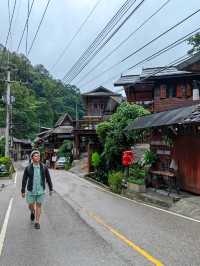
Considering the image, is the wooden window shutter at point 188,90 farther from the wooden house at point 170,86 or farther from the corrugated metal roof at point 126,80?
the corrugated metal roof at point 126,80

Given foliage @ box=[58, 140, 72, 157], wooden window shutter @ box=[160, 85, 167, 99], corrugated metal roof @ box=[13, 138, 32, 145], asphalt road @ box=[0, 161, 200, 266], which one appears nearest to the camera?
asphalt road @ box=[0, 161, 200, 266]

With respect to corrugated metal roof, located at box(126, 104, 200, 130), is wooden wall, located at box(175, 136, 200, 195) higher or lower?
lower

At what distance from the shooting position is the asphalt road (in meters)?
7.73

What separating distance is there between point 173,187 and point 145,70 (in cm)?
1548

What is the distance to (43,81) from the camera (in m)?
65.4

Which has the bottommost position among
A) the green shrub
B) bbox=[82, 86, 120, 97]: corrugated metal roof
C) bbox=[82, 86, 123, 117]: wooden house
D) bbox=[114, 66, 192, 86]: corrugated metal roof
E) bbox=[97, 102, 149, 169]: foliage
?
the green shrub

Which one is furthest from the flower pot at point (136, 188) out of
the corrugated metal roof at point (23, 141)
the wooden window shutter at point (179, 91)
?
the corrugated metal roof at point (23, 141)

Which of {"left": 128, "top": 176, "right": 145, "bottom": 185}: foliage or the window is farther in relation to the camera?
the window

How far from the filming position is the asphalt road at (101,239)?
7.73m

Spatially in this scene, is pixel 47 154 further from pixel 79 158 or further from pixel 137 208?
pixel 137 208

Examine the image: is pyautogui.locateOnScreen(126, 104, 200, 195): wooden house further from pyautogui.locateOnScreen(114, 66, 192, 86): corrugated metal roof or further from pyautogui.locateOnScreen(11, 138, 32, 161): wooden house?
pyautogui.locateOnScreen(11, 138, 32, 161): wooden house

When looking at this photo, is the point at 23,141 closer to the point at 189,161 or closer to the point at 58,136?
A: the point at 58,136

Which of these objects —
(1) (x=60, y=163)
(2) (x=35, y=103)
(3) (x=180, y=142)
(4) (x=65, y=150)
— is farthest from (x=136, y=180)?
(2) (x=35, y=103)

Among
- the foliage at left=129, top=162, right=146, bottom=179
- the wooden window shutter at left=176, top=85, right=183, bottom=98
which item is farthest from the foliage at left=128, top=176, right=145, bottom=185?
the wooden window shutter at left=176, top=85, right=183, bottom=98
